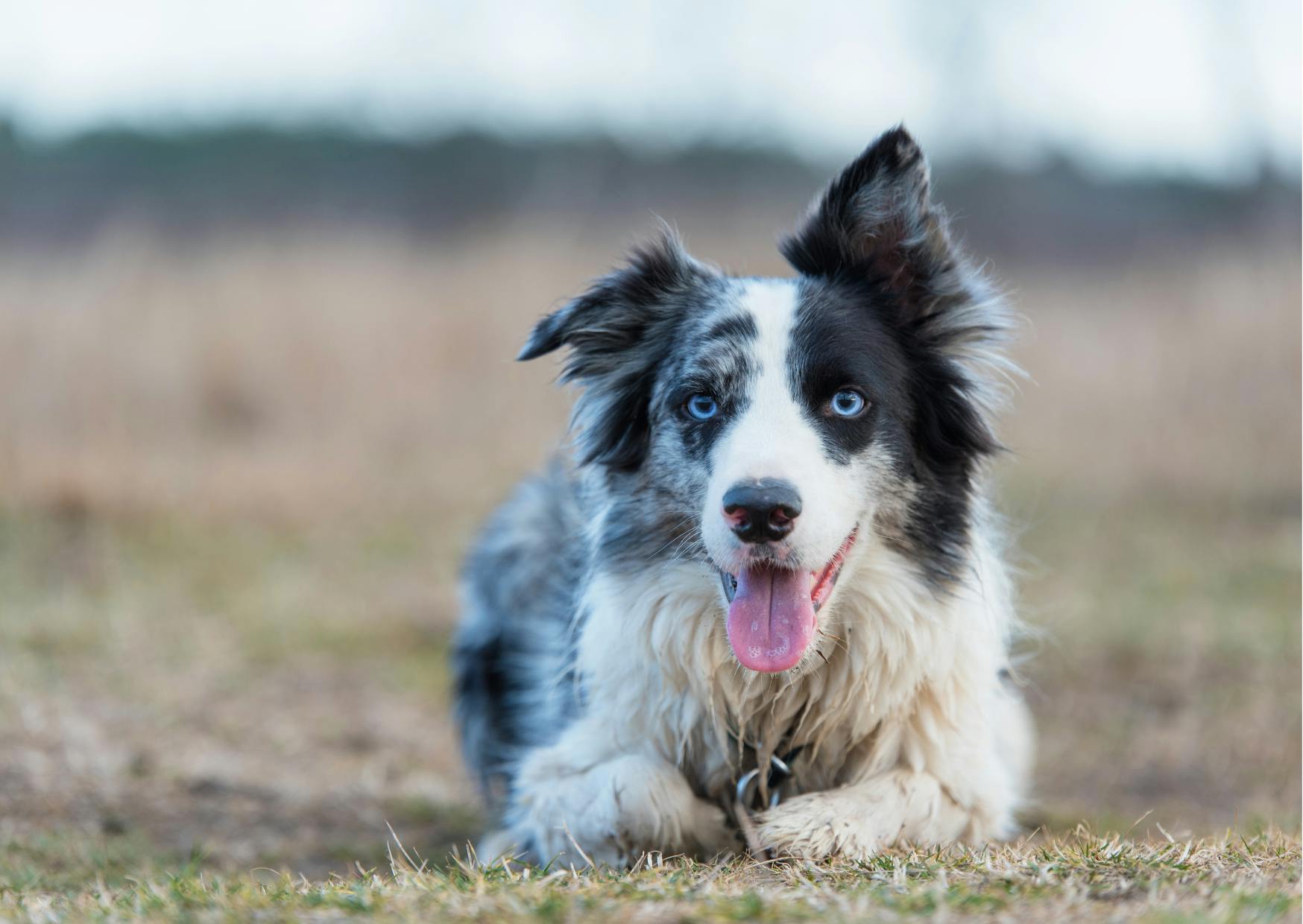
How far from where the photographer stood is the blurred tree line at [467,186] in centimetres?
1938

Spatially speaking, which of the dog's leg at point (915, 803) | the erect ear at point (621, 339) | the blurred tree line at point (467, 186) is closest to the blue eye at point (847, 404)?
the erect ear at point (621, 339)

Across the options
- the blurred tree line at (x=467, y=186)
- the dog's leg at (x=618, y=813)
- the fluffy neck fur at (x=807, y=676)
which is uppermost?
the blurred tree line at (x=467, y=186)

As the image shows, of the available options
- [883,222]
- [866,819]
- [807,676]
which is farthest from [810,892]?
[883,222]

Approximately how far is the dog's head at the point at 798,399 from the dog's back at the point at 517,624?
2.26 feet

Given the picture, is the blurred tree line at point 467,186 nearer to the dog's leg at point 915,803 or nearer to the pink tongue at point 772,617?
the dog's leg at point 915,803

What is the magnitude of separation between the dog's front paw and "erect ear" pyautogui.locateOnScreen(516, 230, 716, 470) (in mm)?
1149

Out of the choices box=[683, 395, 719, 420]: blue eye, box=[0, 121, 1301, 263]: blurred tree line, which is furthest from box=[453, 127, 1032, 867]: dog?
box=[0, 121, 1301, 263]: blurred tree line

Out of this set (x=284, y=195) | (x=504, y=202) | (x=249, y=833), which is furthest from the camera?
(x=284, y=195)

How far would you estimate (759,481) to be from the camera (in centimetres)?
329

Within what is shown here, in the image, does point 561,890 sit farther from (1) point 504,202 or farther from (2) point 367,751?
(1) point 504,202

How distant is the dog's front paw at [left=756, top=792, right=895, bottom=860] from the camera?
346 cm

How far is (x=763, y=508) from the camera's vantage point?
3.27 metres

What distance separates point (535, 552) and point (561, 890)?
2.56 meters

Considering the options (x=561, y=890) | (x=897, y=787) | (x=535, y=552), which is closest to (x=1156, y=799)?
(x=897, y=787)
